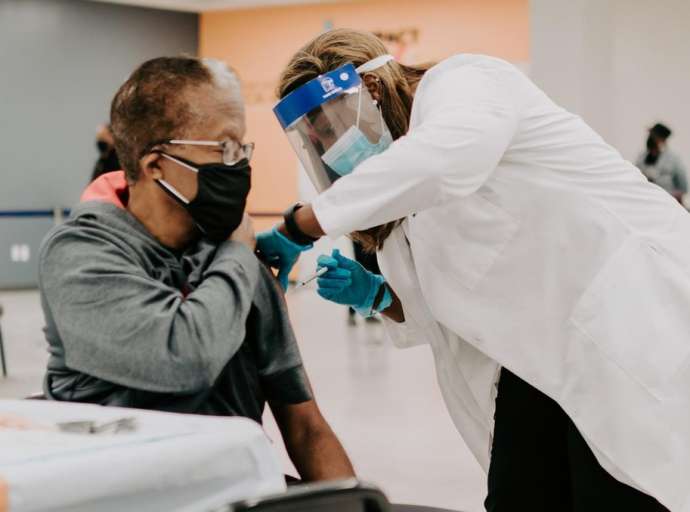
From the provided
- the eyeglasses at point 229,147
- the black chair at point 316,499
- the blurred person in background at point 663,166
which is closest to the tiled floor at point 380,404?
the eyeglasses at point 229,147

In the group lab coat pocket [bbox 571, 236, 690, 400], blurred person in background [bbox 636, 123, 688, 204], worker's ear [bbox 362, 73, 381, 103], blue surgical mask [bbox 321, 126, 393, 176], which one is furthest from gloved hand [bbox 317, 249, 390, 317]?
blurred person in background [bbox 636, 123, 688, 204]

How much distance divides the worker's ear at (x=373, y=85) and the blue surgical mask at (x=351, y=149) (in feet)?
0.21

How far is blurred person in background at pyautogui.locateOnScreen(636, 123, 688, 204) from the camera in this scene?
8.37m

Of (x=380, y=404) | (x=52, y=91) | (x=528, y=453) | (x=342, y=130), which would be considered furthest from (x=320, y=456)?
(x=52, y=91)

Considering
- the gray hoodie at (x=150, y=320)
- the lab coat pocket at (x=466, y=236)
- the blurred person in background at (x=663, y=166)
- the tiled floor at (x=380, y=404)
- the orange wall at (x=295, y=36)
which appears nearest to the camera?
the gray hoodie at (x=150, y=320)

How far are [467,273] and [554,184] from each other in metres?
0.20

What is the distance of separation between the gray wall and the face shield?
28.3 feet

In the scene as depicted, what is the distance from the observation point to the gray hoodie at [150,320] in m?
1.39

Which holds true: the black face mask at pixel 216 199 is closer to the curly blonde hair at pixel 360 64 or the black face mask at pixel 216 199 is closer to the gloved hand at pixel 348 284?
the curly blonde hair at pixel 360 64

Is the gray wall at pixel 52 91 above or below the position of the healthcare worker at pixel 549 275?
below

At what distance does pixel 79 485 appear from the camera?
39.5 inches

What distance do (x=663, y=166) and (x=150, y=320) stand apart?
7.77 meters

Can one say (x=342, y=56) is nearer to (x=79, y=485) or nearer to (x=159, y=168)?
(x=159, y=168)

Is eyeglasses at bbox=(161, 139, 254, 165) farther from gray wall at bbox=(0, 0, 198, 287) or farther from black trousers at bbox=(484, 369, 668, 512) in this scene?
gray wall at bbox=(0, 0, 198, 287)
